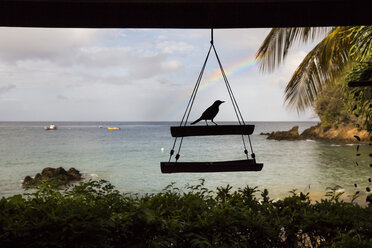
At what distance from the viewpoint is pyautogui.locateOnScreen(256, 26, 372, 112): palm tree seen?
5844 millimetres

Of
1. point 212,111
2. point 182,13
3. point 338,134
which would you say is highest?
point 182,13

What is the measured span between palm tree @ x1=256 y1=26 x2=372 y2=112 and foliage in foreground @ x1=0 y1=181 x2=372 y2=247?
3876mm

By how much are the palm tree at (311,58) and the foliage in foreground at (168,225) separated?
3.88m

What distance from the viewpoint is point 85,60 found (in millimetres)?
72000

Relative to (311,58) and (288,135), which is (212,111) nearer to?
(311,58)

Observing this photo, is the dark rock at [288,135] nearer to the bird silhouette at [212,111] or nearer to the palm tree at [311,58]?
the palm tree at [311,58]

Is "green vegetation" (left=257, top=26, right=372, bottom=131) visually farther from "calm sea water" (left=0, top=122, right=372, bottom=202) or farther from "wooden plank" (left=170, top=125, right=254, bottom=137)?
"calm sea water" (left=0, top=122, right=372, bottom=202)

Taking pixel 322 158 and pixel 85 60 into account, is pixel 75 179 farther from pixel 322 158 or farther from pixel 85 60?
pixel 85 60

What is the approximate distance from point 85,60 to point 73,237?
246 ft

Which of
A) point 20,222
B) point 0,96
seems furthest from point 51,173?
point 0,96

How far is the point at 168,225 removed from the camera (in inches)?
84.3

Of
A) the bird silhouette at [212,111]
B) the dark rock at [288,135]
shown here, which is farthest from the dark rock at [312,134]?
the bird silhouette at [212,111]

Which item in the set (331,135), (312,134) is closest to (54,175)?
(331,135)

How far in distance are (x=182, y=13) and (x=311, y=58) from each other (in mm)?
5095
